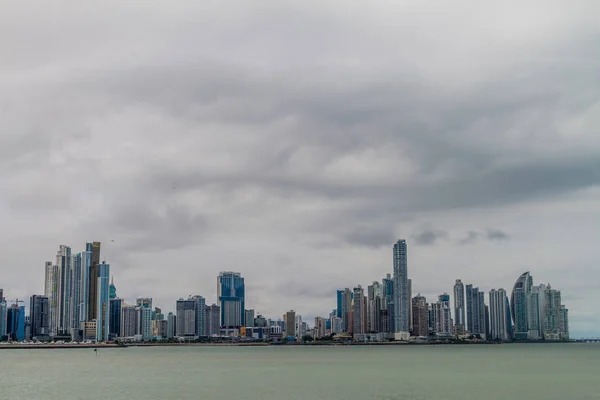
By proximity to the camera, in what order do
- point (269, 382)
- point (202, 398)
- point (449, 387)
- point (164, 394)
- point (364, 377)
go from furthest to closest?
point (364, 377) → point (269, 382) → point (449, 387) → point (164, 394) → point (202, 398)

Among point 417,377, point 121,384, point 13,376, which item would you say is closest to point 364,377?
point 417,377

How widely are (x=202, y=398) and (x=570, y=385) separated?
2178 inches

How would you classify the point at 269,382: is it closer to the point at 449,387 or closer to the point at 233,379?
the point at 233,379

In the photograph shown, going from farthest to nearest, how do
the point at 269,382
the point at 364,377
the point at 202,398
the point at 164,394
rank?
1. the point at 364,377
2. the point at 269,382
3. the point at 164,394
4. the point at 202,398

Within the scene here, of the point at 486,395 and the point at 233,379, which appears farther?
the point at 233,379

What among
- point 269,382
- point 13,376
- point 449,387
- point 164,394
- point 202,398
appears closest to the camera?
point 202,398

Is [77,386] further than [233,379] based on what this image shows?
No

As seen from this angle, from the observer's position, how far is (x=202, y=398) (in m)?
88.8

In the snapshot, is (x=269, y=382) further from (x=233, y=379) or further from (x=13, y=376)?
(x=13, y=376)

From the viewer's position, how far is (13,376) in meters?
135

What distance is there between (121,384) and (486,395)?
51308 mm

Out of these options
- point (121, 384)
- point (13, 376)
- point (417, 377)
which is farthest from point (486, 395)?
point (13, 376)

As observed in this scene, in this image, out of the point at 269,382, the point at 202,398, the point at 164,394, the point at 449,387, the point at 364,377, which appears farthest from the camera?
the point at 364,377

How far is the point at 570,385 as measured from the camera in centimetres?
11088
